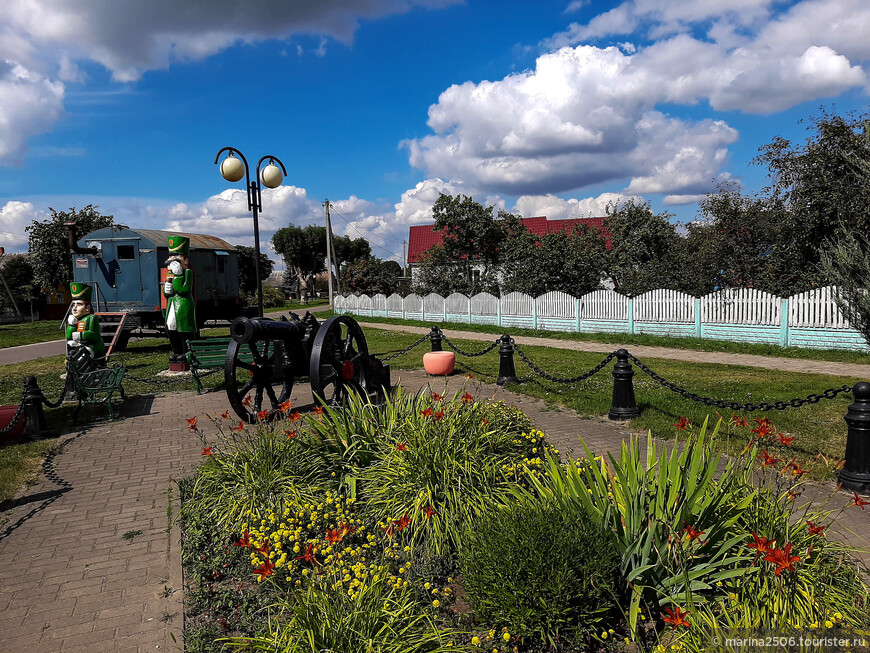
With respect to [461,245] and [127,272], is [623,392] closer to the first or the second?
[127,272]

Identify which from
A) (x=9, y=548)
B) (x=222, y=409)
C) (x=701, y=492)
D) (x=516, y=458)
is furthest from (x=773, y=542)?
(x=222, y=409)

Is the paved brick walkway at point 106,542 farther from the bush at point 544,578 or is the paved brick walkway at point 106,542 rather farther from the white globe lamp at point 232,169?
the white globe lamp at point 232,169

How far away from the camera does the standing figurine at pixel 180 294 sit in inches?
471

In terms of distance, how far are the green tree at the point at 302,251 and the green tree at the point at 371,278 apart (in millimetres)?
22292

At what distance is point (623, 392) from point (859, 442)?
9.12 feet

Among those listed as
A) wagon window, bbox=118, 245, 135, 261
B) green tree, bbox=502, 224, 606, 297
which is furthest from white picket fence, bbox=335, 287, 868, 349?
wagon window, bbox=118, 245, 135, 261

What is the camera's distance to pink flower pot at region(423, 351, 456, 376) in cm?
1075

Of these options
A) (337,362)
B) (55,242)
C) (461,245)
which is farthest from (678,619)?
(55,242)

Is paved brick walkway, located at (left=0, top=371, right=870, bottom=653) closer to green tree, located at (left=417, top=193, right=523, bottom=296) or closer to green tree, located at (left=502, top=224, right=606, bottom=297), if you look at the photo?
green tree, located at (left=502, top=224, right=606, bottom=297)

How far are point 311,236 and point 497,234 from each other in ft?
130

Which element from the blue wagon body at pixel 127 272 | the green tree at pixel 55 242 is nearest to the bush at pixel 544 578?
the blue wagon body at pixel 127 272

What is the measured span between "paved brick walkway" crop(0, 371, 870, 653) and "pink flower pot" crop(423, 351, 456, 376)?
Answer: 352 centimetres

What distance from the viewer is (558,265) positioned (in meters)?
22.3

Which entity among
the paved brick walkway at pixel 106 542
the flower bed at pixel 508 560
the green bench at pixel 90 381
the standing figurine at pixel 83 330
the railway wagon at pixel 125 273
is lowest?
the paved brick walkway at pixel 106 542
